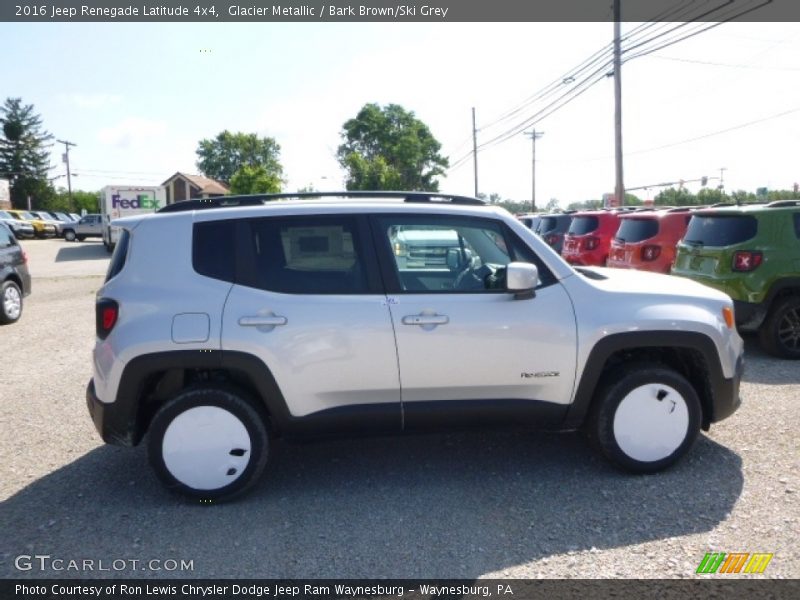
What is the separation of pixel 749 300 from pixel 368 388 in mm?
5151

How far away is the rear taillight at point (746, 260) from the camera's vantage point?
686cm

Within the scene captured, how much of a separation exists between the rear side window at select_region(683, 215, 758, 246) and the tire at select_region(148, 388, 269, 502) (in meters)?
5.87

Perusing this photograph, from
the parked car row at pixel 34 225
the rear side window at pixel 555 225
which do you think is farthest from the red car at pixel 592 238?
the parked car row at pixel 34 225

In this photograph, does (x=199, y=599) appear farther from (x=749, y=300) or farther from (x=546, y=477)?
(x=749, y=300)

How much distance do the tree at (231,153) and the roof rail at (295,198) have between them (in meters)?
82.3

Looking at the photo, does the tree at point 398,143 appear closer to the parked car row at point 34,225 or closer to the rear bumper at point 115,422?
the parked car row at point 34,225

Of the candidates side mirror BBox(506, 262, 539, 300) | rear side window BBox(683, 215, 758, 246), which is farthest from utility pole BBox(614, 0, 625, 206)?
side mirror BBox(506, 262, 539, 300)

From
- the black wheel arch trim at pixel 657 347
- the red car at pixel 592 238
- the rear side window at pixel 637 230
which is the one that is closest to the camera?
the black wheel arch trim at pixel 657 347

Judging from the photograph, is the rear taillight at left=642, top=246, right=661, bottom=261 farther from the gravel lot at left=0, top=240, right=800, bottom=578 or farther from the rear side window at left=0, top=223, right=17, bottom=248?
the rear side window at left=0, top=223, right=17, bottom=248

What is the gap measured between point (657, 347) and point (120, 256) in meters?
3.51

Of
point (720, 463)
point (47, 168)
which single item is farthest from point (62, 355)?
point (47, 168)

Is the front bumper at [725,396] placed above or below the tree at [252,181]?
below

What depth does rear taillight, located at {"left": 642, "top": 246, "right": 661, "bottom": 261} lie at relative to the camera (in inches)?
358

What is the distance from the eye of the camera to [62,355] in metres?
7.84
